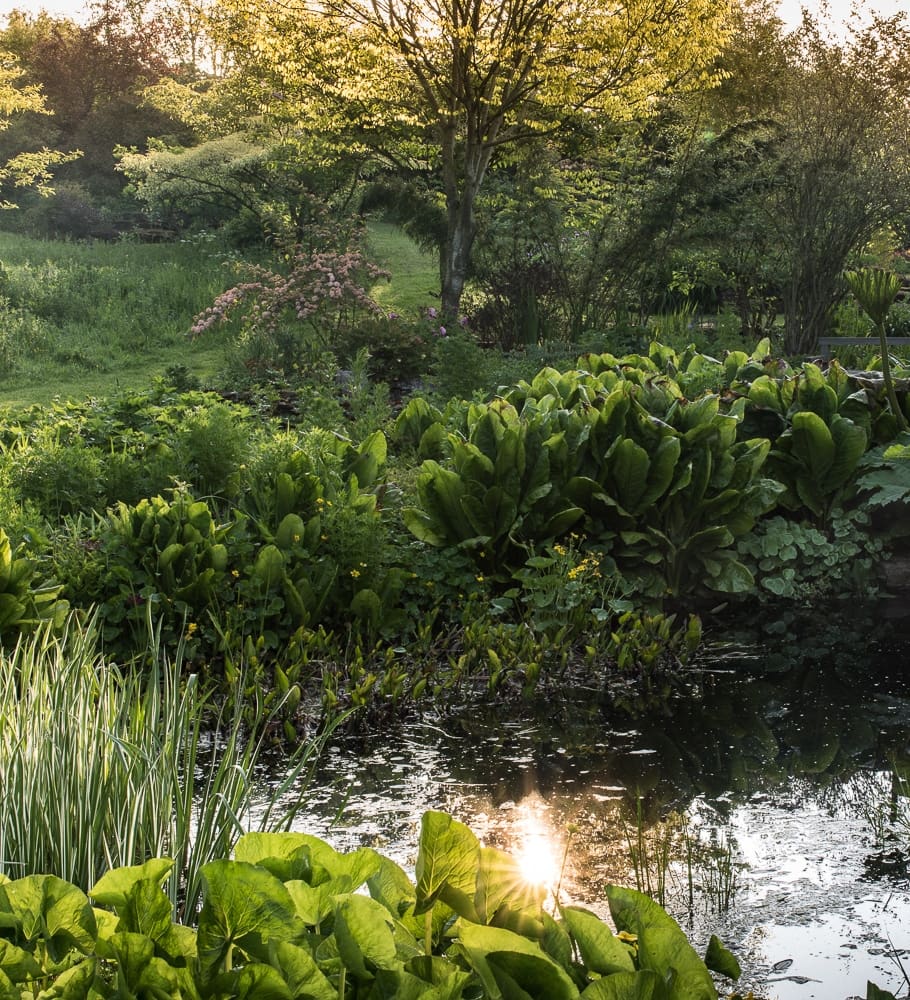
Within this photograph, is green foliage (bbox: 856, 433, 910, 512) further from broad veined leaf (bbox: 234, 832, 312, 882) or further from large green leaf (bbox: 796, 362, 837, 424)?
broad veined leaf (bbox: 234, 832, 312, 882)

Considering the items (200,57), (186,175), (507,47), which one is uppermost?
(200,57)

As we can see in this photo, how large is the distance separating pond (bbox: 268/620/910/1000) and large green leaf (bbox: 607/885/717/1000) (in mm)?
1113

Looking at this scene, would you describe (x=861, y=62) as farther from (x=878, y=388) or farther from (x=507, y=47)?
(x=878, y=388)

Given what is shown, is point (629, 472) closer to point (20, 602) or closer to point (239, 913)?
point (20, 602)

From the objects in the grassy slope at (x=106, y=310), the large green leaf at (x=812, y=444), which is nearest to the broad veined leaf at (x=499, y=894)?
the large green leaf at (x=812, y=444)

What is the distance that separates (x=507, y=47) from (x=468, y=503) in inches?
394

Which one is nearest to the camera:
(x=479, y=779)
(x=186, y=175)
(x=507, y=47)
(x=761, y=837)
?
A: (x=761, y=837)

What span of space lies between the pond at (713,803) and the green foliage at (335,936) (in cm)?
113

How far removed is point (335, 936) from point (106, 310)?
50.2 ft

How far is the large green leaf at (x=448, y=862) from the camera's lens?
5.83 feet

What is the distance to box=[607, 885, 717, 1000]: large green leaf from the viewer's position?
1629 mm

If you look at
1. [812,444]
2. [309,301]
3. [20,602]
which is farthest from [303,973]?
[309,301]

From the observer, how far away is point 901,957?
109 inches

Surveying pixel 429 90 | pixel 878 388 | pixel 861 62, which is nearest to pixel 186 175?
pixel 429 90
